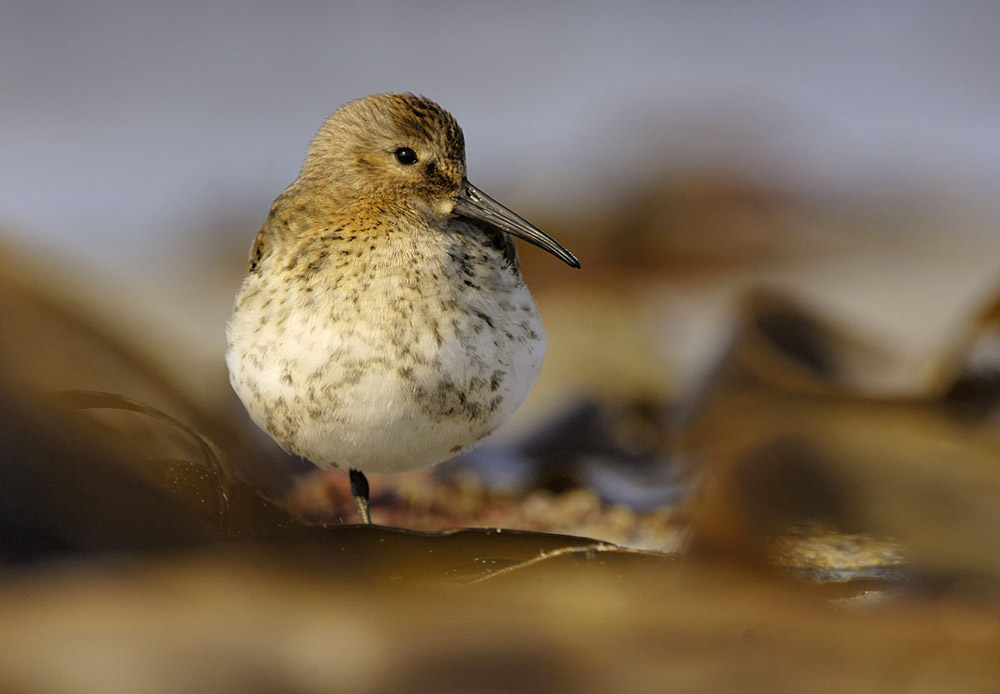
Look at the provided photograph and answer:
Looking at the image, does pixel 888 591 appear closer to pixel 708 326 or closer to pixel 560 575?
pixel 560 575

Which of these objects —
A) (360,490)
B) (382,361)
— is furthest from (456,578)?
(360,490)

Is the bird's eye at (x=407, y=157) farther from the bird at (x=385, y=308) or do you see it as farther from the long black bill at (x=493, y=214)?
the long black bill at (x=493, y=214)

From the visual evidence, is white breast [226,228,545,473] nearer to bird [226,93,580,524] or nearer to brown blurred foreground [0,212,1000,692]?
bird [226,93,580,524]

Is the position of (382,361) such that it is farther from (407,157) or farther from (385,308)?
(407,157)

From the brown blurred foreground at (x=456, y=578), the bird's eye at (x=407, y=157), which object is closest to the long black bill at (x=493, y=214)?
the bird's eye at (x=407, y=157)

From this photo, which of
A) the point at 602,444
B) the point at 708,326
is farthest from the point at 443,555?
the point at 708,326
